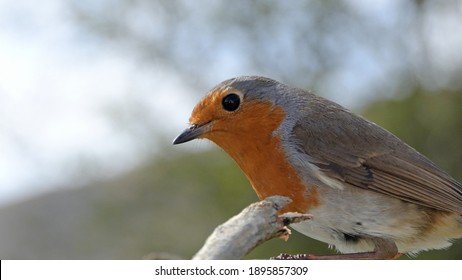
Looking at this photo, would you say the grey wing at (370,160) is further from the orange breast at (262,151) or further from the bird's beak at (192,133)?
the bird's beak at (192,133)

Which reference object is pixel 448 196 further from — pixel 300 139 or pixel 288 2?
pixel 288 2

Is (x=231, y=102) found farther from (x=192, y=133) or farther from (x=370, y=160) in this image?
(x=370, y=160)

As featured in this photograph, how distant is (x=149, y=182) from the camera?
11789 mm

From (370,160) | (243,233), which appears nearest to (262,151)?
(370,160)

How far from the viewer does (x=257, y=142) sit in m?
3.70

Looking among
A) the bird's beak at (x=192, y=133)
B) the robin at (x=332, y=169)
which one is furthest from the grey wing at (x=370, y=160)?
the bird's beak at (x=192, y=133)

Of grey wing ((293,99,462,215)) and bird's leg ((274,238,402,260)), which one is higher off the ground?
grey wing ((293,99,462,215))

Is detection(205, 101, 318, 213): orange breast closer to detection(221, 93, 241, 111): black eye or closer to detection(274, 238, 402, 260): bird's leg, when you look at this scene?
Answer: detection(221, 93, 241, 111): black eye

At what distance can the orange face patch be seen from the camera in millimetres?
3535

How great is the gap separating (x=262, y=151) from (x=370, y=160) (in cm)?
69

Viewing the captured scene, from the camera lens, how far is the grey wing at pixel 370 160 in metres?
3.84

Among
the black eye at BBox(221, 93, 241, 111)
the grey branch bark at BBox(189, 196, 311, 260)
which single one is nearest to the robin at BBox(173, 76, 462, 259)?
the black eye at BBox(221, 93, 241, 111)

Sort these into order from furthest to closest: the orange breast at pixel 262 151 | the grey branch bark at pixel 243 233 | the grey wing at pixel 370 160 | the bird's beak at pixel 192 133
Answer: the grey wing at pixel 370 160 < the bird's beak at pixel 192 133 < the orange breast at pixel 262 151 < the grey branch bark at pixel 243 233
